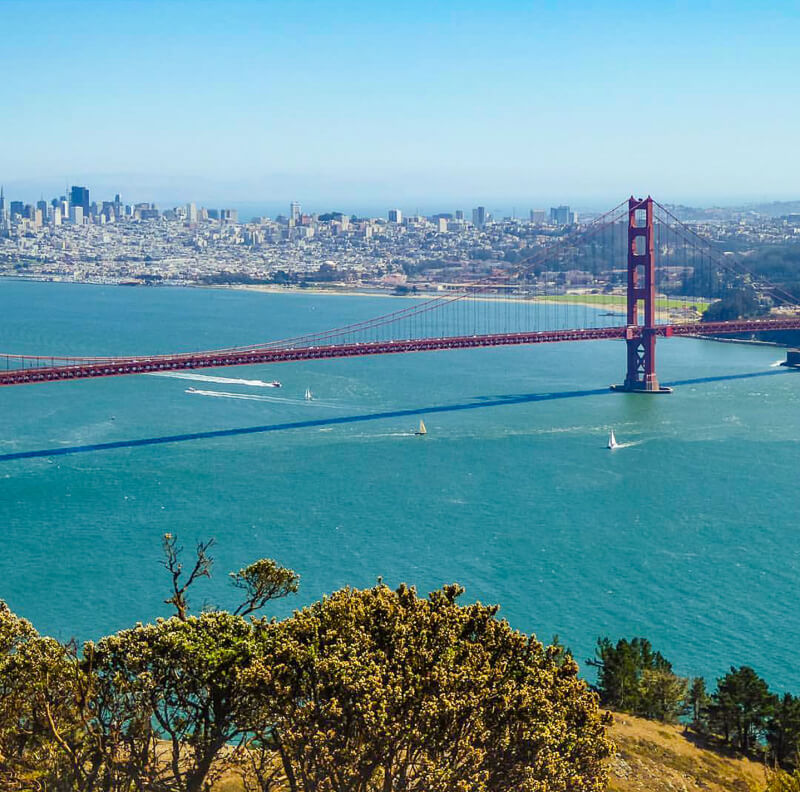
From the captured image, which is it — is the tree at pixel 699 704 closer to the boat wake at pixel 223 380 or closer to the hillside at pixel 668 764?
the hillside at pixel 668 764

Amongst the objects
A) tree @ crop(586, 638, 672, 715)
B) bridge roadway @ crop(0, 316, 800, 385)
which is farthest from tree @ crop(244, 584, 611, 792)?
bridge roadway @ crop(0, 316, 800, 385)

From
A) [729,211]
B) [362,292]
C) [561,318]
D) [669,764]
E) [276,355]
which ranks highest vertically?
[729,211]

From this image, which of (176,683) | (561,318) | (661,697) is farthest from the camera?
(561,318)

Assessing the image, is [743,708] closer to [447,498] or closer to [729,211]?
[447,498]

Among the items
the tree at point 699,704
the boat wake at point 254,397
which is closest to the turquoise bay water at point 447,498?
the boat wake at point 254,397

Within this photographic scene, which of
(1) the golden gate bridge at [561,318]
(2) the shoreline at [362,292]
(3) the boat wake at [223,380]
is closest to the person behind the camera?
(1) the golden gate bridge at [561,318]

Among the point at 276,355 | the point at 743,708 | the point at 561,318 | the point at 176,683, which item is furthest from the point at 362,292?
the point at 176,683

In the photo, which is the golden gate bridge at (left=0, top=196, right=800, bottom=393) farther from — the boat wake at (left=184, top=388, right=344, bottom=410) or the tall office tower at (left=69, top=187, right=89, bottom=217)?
the tall office tower at (left=69, top=187, right=89, bottom=217)
